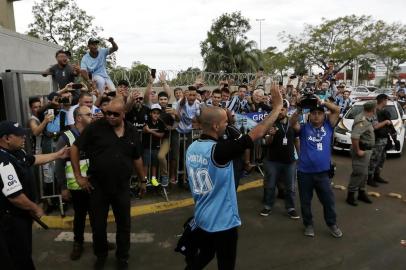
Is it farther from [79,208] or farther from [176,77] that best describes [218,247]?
[176,77]

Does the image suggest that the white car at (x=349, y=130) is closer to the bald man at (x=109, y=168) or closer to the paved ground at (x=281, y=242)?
the paved ground at (x=281, y=242)

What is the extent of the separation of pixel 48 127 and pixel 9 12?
29.7ft

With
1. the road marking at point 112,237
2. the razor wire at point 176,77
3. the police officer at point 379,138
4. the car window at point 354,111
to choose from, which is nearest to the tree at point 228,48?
the razor wire at point 176,77

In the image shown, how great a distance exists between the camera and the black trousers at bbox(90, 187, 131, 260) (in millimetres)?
3864

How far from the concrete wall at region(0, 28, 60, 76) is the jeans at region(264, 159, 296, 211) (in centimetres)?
587

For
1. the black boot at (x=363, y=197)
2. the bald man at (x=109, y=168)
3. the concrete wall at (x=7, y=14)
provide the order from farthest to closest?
1. the concrete wall at (x=7, y=14)
2. the black boot at (x=363, y=197)
3. the bald man at (x=109, y=168)

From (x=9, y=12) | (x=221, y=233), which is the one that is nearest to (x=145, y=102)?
(x=221, y=233)

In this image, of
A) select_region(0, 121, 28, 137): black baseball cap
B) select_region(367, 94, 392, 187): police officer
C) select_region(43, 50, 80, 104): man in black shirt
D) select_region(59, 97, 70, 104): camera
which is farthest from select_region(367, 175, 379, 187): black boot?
select_region(0, 121, 28, 137): black baseball cap

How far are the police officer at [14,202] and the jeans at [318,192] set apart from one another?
3.39m

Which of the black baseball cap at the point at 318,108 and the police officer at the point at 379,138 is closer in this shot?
the black baseball cap at the point at 318,108

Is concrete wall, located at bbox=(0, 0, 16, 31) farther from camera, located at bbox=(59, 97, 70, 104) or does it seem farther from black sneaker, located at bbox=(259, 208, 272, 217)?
black sneaker, located at bbox=(259, 208, 272, 217)

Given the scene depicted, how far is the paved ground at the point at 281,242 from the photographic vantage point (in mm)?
4195

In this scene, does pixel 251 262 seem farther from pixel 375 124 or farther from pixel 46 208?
pixel 375 124

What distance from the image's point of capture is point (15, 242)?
308cm
